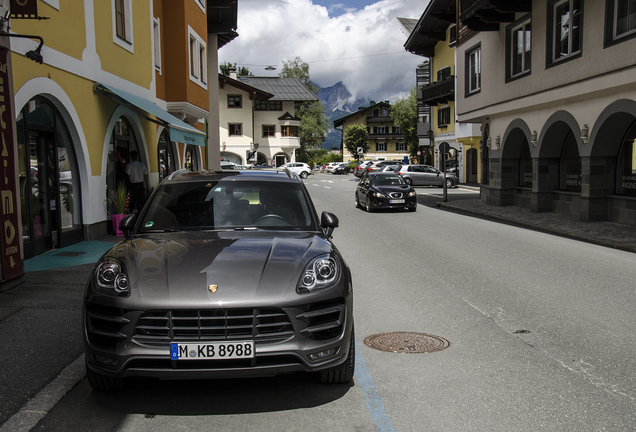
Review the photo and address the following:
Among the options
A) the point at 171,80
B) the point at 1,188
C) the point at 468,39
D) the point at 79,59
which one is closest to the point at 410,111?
the point at 468,39

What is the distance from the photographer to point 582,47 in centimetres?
1567

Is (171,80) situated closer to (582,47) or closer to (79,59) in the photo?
(79,59)

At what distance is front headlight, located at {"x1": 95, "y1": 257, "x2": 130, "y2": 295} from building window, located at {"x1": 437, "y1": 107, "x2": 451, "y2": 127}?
42647 mm

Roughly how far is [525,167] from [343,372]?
1978 centimetres

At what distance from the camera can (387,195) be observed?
20.7 meters

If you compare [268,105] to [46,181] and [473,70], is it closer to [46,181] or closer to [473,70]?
[473,70]

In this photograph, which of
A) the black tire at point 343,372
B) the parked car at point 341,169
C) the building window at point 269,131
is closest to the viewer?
the black tire at point 343,372

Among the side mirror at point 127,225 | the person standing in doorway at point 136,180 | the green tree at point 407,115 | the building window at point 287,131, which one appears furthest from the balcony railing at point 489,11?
the building window at point 287,131

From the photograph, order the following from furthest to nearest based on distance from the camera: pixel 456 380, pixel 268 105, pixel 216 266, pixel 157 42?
pixel 268 105 < pixel 157 42 < pixel 456 380 < pixel 216 266

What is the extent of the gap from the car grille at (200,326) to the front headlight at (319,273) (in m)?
0.37

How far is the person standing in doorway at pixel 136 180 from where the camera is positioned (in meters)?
14.4

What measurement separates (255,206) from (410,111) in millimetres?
62541

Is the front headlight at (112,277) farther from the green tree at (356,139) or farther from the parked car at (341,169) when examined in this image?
the green tree at (356,139)

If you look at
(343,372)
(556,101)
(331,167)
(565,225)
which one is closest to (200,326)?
(343,372)
